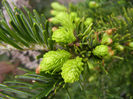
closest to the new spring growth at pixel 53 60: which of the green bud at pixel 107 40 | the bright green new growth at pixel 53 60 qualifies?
the bright green new growth at pixel 53 60

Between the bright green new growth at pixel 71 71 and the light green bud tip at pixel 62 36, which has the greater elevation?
the light green bud tip at pixel 62 36

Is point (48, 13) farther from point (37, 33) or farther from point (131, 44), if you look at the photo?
point (131, 44)

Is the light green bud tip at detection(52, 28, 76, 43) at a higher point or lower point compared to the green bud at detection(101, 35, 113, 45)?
higher

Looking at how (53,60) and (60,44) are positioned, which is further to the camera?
(60,44)

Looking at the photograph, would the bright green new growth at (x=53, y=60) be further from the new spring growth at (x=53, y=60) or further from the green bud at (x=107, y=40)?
the green bud at (x=107, y=40)

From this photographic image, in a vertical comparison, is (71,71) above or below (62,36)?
below

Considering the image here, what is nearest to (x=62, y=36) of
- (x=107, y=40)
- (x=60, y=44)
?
(x=60, y=44)

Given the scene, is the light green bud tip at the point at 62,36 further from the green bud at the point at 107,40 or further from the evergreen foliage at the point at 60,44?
the green bud at the point at 107,40

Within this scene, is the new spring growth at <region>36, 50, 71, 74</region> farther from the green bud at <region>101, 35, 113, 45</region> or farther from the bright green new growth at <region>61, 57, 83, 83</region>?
the green bud at <region>101, 35, 113, 45</region>

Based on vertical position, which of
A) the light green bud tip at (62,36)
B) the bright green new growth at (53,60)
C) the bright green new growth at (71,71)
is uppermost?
the light green bud tip at (62,36)

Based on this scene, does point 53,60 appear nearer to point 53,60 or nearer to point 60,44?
point 53,60

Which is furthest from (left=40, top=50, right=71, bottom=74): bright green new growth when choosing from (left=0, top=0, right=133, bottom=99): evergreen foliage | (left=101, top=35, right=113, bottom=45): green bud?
(left=101, top=35, right=113, bottom=45): green bud
